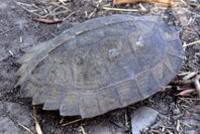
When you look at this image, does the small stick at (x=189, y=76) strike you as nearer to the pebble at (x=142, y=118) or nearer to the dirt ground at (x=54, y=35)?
the dirt ground at (x=54, y=35)

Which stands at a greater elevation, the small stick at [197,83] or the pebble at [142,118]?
the small stick at [197,83]

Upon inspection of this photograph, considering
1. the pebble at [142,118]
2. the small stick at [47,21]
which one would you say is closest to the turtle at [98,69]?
the pebble at [142,118]

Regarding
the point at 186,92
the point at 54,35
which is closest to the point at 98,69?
the point at 186,92

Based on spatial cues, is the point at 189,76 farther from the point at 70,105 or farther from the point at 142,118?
the point at 70,105

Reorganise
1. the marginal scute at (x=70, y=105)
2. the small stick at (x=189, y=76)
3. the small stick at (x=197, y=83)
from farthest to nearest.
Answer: the small stick at (x=189, y=76)
the small stick at (x=197, y=83)
the marginal scute at (x=70, y=105)

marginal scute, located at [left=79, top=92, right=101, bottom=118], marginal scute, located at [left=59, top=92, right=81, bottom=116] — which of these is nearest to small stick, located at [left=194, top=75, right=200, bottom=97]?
marginal scute, located at [left=79, top=92, right=101, bottom=118]

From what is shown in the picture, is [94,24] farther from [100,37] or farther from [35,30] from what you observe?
[35,30]
